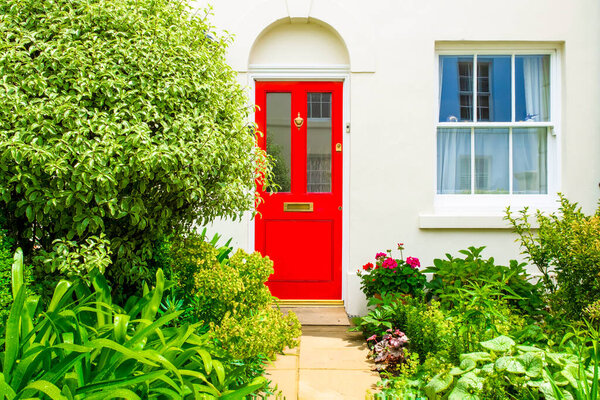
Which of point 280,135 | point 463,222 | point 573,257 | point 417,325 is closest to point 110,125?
point 417,325

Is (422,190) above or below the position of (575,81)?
below

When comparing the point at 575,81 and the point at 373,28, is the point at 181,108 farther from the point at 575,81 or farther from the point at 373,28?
the point at 575,81

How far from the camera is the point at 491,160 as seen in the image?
558cm

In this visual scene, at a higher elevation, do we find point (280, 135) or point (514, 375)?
point (280, 135)

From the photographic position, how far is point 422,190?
5.38 metres

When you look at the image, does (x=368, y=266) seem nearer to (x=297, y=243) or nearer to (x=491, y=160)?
(x=297, y=243)

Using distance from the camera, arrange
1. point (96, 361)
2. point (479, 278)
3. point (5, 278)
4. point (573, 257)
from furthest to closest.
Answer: point (479, 278)
point (573, 257)
point (5, 278)
point (96, 361)

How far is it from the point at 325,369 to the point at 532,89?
4.09 metres

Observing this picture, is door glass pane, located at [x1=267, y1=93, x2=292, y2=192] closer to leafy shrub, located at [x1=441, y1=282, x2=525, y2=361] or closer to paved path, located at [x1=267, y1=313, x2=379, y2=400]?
paved path, located at [x1=267, y1=313, x2=379, y2=400]

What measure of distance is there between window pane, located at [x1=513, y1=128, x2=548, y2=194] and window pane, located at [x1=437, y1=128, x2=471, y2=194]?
1.86ft

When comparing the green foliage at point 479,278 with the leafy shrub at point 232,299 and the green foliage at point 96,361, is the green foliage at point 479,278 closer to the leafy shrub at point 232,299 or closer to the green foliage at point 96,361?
the leafy shrub at point 232,299

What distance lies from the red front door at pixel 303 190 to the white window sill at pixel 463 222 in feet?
3.35

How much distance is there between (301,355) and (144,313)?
1725 mm

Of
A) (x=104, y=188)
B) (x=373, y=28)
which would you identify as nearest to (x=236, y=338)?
(x=104, y=188)
